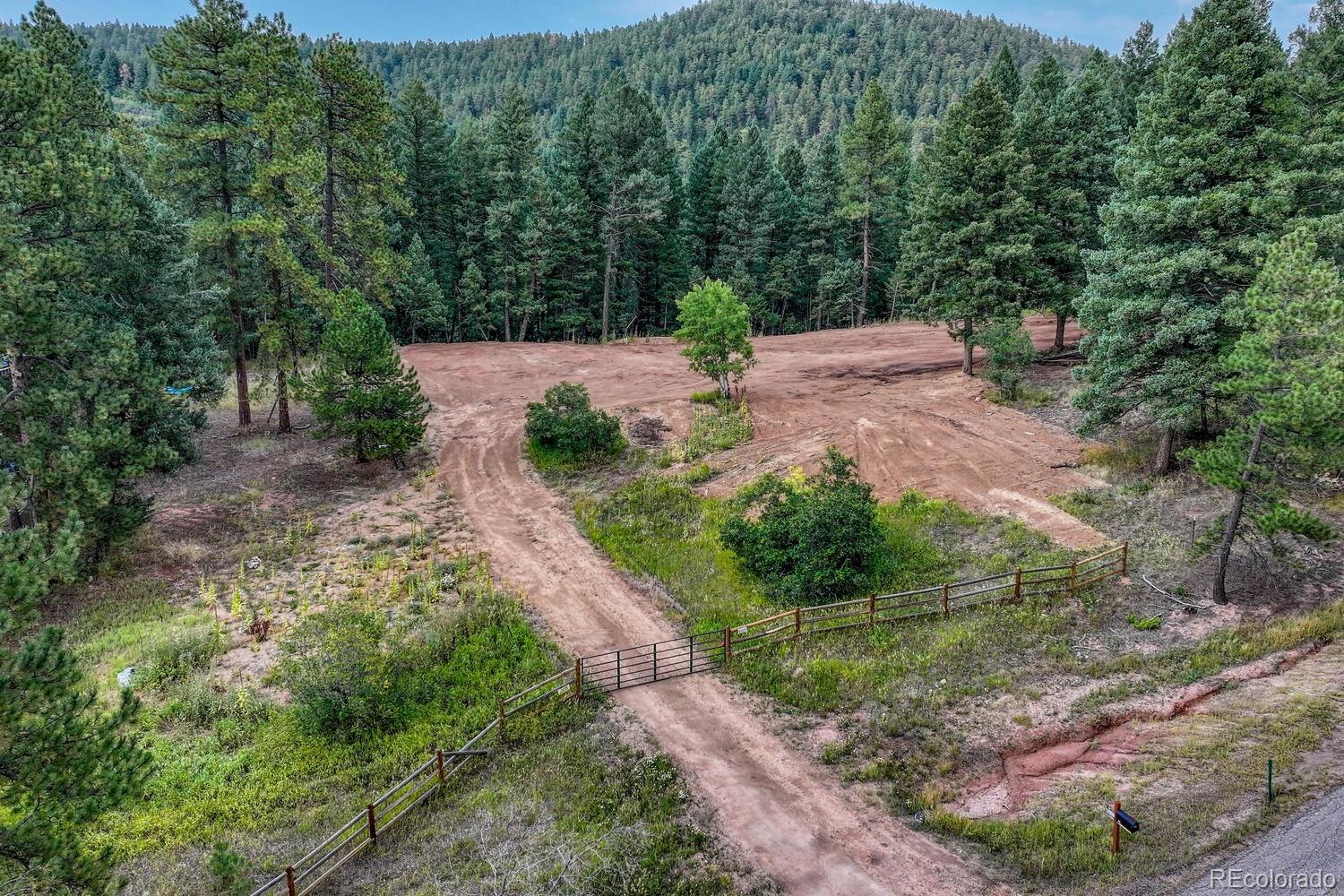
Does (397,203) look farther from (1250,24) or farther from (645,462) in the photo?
(1250,24)

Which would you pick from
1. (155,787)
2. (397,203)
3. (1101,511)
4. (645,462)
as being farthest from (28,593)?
(397,203)

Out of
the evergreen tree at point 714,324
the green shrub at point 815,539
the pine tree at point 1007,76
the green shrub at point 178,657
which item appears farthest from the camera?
the pine tree at point 1007,76

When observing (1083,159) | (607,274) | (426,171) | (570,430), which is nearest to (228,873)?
(570,430)

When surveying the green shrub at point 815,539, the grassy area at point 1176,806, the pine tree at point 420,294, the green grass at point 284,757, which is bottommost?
the green grass at point 284,757

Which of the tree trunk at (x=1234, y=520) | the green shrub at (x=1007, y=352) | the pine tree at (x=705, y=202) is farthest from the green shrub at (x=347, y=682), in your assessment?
the pine tree at (x=705, y=202)
